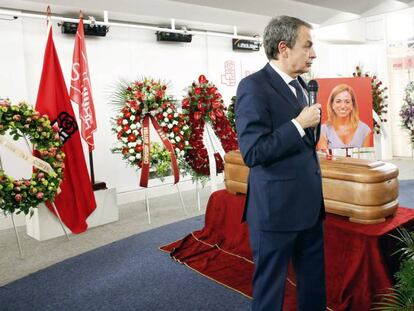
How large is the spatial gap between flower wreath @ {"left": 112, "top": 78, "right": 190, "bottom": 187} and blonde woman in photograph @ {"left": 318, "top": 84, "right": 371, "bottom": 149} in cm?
190

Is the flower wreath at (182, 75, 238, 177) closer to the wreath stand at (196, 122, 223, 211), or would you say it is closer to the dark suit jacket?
the wreath stand at (196, 122, 223, 211)

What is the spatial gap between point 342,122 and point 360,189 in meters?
0.93

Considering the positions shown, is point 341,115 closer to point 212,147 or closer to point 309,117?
point 309,117

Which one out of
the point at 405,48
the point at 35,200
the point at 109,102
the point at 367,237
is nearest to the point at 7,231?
the point at 35,200

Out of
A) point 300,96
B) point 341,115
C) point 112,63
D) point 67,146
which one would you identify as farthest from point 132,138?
point 300,96

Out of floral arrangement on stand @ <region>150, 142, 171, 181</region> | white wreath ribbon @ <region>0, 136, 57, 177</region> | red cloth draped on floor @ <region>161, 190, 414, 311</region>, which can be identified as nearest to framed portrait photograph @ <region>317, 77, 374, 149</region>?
red cloth draped on floor @ <region>161, 190, 414, 311</region>

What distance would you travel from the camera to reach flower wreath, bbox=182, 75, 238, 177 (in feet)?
14.4

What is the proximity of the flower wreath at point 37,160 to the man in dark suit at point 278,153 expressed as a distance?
2.53 meters

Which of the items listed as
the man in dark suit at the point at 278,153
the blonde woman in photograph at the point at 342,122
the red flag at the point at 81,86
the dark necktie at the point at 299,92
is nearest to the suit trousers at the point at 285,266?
the man in dark suit at the point at 278,153

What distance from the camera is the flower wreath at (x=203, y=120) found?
14.4 feet

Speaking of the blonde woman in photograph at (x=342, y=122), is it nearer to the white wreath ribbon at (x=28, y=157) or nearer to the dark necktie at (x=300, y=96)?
the dark necktie at (x=300, y=96)

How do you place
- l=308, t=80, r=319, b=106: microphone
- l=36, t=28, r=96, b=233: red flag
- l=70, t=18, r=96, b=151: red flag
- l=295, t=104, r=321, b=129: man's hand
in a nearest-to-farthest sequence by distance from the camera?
l=295, t=104, r=321, b=129: man's hand, l=308, t=80, r=319, b=106: microphone, l=36, t=28, r=96, b=233: red flag, l=70, t=18, r=96, b=151: red flag

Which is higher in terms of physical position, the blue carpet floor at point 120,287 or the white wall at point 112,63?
the white wall at point 112,63

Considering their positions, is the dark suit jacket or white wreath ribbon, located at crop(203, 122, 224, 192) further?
white wreath ribbon, located at crop(203, 122, 224, 192)
